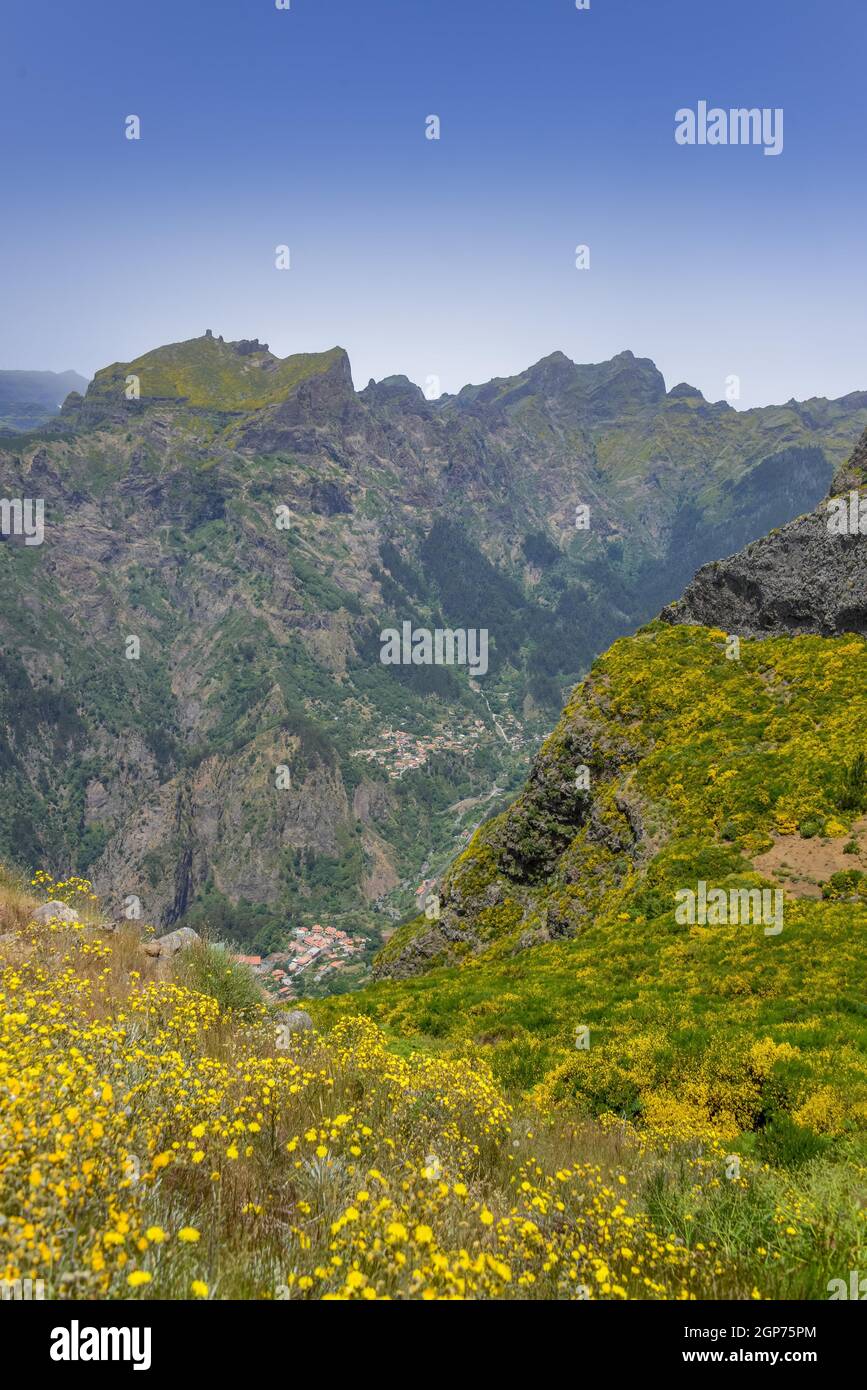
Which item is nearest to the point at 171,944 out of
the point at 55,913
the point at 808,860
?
the point at 55,913

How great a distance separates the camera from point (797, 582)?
3272 centimetres

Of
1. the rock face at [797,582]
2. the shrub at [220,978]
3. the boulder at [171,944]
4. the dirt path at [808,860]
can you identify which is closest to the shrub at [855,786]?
the dirt path at [808,860]

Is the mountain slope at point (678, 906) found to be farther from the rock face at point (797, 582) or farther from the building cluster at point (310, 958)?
the building cluster at point (310, 958)

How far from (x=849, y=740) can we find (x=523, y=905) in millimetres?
15060

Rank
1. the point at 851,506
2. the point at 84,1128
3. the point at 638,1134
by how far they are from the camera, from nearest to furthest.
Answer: the point at 84,1128, the point at 638,1134, the point at 851,506

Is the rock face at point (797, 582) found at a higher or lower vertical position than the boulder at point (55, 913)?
higher

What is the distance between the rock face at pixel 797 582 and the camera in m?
30.6

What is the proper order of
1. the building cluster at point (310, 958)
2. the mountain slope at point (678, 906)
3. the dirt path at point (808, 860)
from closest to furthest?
the mountain slope at point (678, 906)
the dirt path at point (808, 860)
the building cluster at point (310, 958)

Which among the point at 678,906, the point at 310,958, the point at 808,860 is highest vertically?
the point at 808,860

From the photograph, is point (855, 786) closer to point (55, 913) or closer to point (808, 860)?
point (808, 860)

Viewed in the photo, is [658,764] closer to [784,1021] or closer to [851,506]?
[784,1021]
